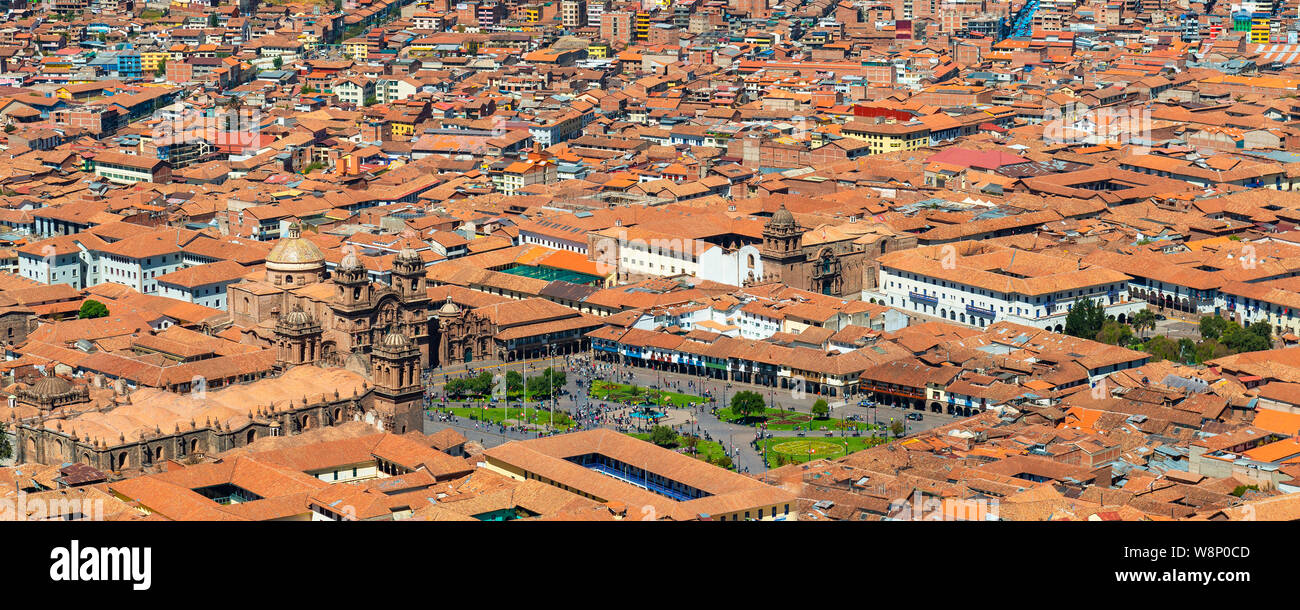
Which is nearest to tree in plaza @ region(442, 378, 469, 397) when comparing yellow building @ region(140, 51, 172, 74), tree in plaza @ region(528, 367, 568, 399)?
tree in plaza @ region(528, 367, 568, 399)

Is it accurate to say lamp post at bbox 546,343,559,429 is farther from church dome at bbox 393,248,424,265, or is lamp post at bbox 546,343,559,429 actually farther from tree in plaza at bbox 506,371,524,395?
church dome at bbox 393,248,424,265

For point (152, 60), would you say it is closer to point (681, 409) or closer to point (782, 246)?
point (782, 246)

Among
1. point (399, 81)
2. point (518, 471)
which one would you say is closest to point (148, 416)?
point (518, 471)

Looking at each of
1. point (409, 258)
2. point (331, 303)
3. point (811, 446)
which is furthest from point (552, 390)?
point (811, 446)

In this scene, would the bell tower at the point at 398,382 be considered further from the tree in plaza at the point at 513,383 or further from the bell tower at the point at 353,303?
the bell tower at the point at 353,303

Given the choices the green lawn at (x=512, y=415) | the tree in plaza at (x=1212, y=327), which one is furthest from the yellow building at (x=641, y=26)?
the green lawn at (x=512, y=415)

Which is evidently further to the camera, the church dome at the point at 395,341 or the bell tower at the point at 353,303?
the bell tower at the point at 353,303
